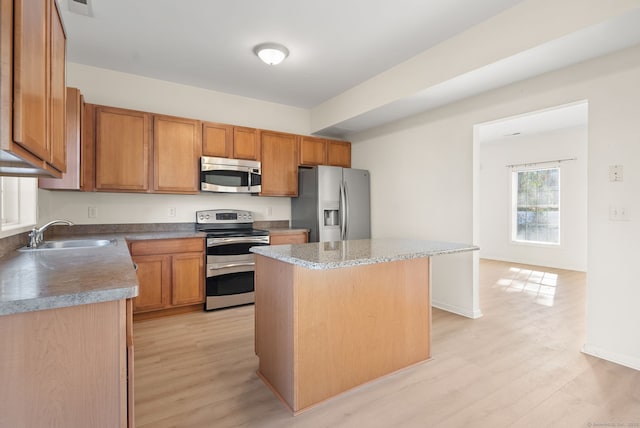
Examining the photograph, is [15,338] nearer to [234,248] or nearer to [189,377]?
[189,377]

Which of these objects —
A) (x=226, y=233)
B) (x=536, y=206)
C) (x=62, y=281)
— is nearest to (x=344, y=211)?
(x=226, y=233)

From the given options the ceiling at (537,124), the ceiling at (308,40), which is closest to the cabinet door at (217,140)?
the ceiling at (308,40)

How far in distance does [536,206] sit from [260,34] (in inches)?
248

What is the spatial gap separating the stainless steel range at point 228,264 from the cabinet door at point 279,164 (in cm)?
76

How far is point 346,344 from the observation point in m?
2.06

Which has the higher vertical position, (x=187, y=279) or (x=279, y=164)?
(x=279, y=164)

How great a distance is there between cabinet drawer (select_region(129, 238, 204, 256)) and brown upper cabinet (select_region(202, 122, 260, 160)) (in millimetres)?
1099

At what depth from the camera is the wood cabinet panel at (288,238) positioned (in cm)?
411

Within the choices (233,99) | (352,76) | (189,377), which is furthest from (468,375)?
(233,99)

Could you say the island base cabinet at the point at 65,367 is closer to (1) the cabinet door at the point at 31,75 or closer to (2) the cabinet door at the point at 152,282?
(1) the cabinet door at the point at 31,75

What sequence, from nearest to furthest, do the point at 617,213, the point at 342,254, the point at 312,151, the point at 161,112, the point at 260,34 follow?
1. the point at 342,254
2. the point at 617,213
3. the point at 260,34
4. the point at 161,112
5. the point at 312,151

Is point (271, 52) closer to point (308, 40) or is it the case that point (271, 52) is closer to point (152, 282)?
point (308, 40)

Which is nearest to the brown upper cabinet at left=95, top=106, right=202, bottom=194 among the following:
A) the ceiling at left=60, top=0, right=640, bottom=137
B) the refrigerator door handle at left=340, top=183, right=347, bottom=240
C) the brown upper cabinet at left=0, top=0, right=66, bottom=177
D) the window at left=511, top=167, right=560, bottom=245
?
the ceiling at left=60, top=0, right=640, bottom=137

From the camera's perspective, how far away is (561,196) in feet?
20.0
